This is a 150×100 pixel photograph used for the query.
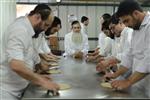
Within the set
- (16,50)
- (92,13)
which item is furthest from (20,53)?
(92,13)

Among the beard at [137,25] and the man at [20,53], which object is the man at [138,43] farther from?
the man at [20,53]

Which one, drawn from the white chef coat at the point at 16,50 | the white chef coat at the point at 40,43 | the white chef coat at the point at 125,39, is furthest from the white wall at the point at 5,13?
the white chef coat at the point at 125,39

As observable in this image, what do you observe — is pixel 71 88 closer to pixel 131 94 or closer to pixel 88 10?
pixel 131 94

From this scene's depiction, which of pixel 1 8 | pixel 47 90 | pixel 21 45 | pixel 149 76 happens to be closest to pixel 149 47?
pixel 149 76

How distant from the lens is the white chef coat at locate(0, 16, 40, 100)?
199 centimetres

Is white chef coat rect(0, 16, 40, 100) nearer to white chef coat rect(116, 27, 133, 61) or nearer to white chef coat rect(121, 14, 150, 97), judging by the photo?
white chef coat rect(121, 14, 150, 97)

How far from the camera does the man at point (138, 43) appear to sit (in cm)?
210

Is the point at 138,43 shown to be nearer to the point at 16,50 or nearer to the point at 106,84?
the point at 106,84

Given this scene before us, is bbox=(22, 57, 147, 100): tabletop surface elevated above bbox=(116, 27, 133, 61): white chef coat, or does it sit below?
below

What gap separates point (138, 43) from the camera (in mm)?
2273

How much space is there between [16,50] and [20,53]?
1.4 inches

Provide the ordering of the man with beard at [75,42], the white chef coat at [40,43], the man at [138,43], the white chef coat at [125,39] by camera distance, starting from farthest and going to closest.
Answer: the man with beard at [75,42] < the white chef coat at [125,39] < the white chef coat at [40,43] < the man at [138,43]

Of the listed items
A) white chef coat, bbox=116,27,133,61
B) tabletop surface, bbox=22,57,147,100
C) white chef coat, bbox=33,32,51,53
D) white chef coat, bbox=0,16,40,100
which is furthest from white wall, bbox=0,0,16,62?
white chef coat, bbox=116,27,133,61

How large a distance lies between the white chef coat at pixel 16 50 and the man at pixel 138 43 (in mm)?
728
